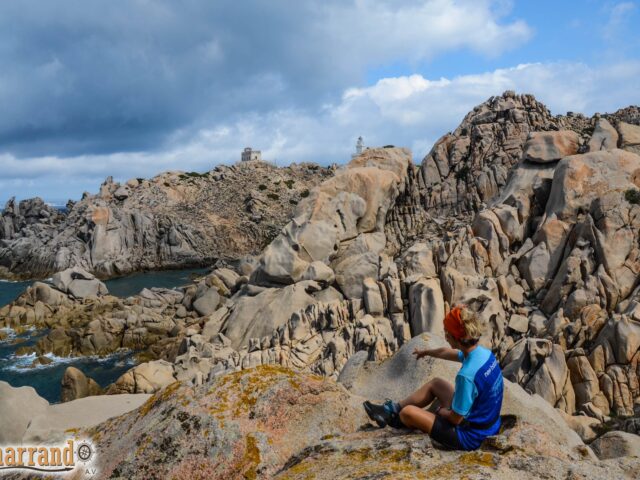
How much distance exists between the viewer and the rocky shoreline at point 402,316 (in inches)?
307

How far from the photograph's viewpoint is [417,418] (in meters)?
7.31

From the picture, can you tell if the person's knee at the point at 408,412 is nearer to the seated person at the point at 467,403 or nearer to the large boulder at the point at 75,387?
the seated person at the point at 467,403

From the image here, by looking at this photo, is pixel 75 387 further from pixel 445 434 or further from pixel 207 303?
pixel 445 434

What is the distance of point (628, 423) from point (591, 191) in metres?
18.6

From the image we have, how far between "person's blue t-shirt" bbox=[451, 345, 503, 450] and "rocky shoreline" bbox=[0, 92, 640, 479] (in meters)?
0.27

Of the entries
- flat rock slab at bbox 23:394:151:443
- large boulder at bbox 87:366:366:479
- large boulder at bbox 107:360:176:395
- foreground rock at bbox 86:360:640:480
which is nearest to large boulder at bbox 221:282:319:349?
large boulder at bbox 107:360:176:395

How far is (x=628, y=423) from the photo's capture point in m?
19.1

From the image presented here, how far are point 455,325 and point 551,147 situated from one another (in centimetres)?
3827

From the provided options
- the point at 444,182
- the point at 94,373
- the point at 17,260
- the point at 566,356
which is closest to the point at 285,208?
the point at 17,260

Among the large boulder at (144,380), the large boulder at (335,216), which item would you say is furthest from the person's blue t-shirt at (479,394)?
the large boulder at (335,216)

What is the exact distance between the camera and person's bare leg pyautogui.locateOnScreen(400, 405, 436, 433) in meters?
7.16

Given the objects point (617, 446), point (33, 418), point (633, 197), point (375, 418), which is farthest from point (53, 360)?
point (633, 197)

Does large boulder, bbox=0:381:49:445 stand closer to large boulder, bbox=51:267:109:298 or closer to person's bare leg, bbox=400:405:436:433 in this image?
person's bare leg, bbox=400:405:436:433

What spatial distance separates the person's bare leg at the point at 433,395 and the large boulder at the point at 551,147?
37373 millimetres
